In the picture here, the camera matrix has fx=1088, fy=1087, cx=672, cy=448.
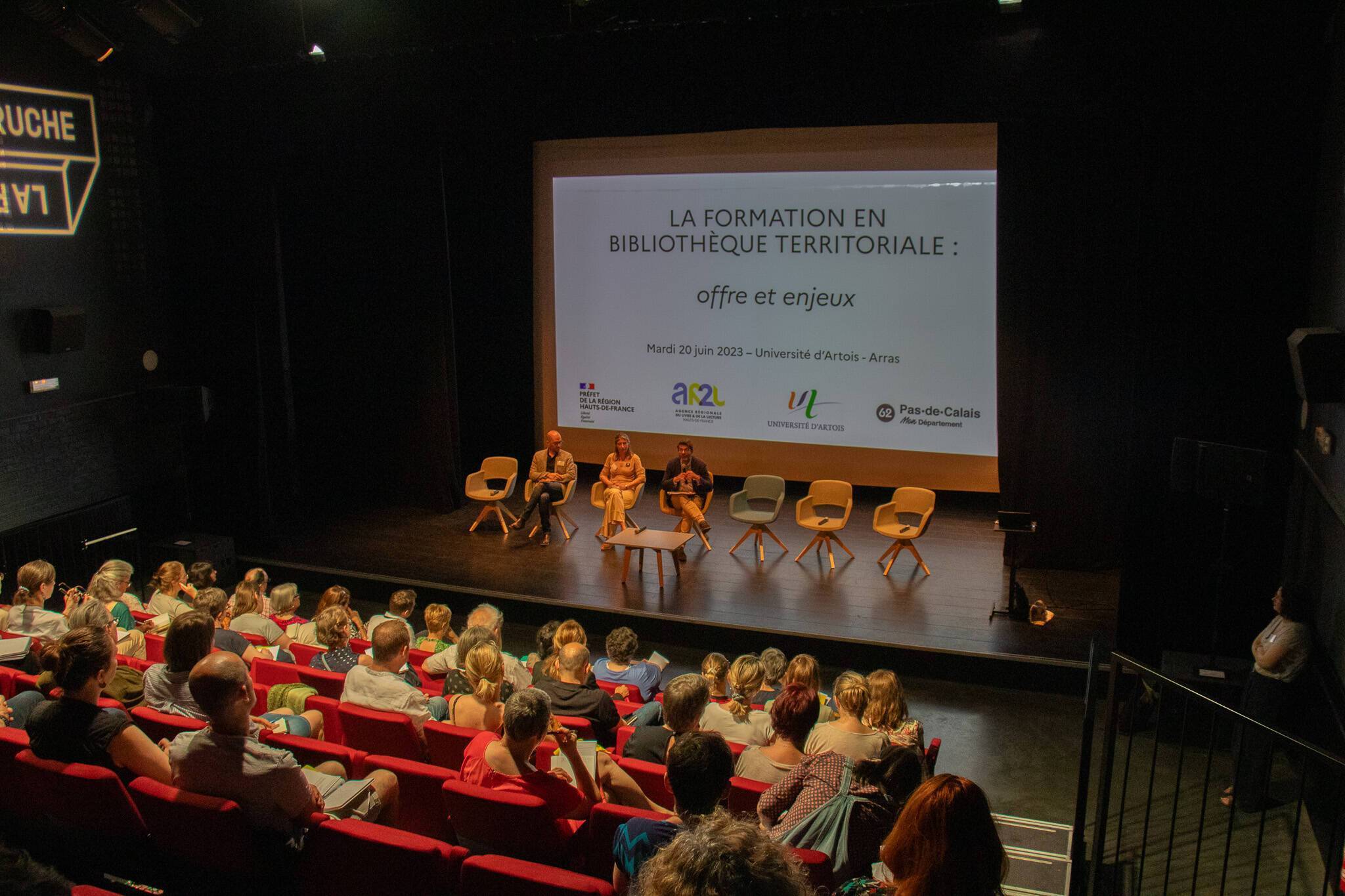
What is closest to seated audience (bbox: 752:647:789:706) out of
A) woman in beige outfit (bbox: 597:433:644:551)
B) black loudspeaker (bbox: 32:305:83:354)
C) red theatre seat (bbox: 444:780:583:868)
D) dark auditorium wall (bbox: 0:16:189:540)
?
red theatre seat (bbox: 444:780:583:868)

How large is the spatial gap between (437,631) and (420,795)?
6.48ft

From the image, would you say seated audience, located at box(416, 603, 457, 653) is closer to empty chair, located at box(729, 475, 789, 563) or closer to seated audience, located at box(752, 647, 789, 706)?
seated audience, located at box(752, 647, 789, 706)

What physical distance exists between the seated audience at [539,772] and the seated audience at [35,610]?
3.05 metres

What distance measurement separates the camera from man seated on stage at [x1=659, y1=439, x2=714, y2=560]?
8.82 metres

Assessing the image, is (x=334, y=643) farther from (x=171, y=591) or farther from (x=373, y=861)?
(x=373, y=861)

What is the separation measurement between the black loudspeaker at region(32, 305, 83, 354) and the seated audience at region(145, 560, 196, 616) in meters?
2.54

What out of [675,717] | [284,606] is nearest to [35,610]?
[284,606]

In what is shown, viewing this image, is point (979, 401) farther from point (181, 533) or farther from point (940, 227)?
point (181, 533)

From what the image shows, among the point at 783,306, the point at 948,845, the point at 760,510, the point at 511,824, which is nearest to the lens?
the point at 948,845

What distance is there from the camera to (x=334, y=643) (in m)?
5.10

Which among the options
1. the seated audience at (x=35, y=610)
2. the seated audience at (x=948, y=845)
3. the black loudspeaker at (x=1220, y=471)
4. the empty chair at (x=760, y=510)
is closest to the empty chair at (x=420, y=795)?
the seated audience at (x=948, y=845)

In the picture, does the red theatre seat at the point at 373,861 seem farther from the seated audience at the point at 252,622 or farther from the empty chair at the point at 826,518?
the empty chair at the point at 826,518

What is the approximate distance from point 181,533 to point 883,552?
5.88 metres

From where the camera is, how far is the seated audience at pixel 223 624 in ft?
16.9
